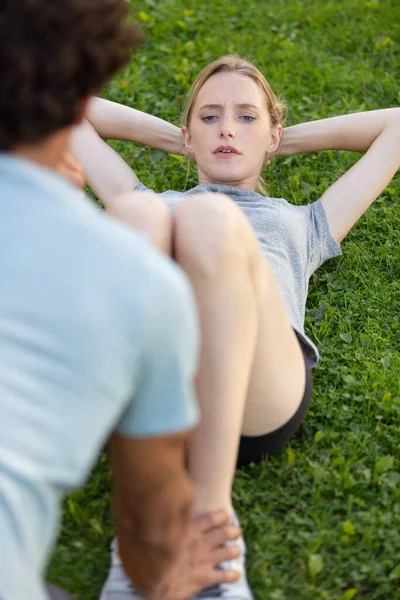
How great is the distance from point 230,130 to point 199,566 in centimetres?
177

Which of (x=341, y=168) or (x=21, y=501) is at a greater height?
(x=21, y=501)

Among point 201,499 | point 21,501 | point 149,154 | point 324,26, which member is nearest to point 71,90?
point 21,501

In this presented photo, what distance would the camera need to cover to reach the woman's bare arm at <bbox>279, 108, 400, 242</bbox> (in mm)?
3088

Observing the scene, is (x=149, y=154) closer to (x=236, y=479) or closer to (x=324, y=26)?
(x=324, y=26)

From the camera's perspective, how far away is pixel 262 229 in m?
2.91

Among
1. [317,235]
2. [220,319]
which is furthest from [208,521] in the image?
[317,235]

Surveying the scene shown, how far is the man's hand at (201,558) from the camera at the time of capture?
1.92 metres

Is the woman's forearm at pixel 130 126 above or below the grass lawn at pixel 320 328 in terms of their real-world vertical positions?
above

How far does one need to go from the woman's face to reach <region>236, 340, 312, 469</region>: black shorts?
3.33 feet

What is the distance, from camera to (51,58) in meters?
1.25

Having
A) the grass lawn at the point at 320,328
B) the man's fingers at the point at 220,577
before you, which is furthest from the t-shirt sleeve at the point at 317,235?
the man's fingers at the point at 220,577

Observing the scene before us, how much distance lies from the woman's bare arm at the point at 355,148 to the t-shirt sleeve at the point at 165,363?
6.09ft

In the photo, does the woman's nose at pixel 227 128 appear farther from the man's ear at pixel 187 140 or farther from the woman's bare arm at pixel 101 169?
the woman's bare arm at pixel 101 169

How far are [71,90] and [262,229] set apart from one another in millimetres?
1665
